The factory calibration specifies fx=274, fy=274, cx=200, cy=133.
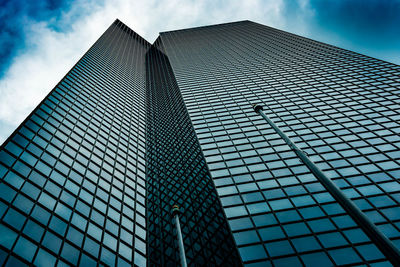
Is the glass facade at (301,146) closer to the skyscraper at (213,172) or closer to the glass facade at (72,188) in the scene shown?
the skyscraper at (213,172)

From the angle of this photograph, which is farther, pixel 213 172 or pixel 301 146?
pixel 301 146

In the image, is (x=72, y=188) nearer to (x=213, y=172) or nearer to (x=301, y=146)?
(x=213, y=172)

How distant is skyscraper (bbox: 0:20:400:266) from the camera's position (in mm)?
21734

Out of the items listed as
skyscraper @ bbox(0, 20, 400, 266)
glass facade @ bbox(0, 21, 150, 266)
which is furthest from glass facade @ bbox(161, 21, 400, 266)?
glass facade @ bbox(0, 21, 150, 266)

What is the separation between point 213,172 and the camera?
111 ft

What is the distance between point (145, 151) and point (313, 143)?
88.3 feet

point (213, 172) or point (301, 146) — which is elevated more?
point (301, 146)

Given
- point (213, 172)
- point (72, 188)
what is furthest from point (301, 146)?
point (72, 188)

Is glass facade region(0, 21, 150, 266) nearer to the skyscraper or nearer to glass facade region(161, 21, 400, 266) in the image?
the skyscraper

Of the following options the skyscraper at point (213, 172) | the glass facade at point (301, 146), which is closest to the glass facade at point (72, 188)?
the skyscraper at point (213, 172)

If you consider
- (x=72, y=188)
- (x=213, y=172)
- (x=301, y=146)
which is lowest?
Answer: (x=72, y=188)

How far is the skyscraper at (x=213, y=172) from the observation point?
21734 millimetres

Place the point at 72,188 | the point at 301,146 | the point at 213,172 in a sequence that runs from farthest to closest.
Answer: the point at 301,146, the point at 213,172, the point at 72,188

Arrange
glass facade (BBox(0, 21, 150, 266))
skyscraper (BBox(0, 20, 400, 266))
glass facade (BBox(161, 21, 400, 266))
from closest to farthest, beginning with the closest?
1. glass facade (BBox(0, 21, 150, 266))
2. skyscraper (BBox(0, 20, 400, 266))
3. glass facade (BBox(161, 21, 400, 266))
